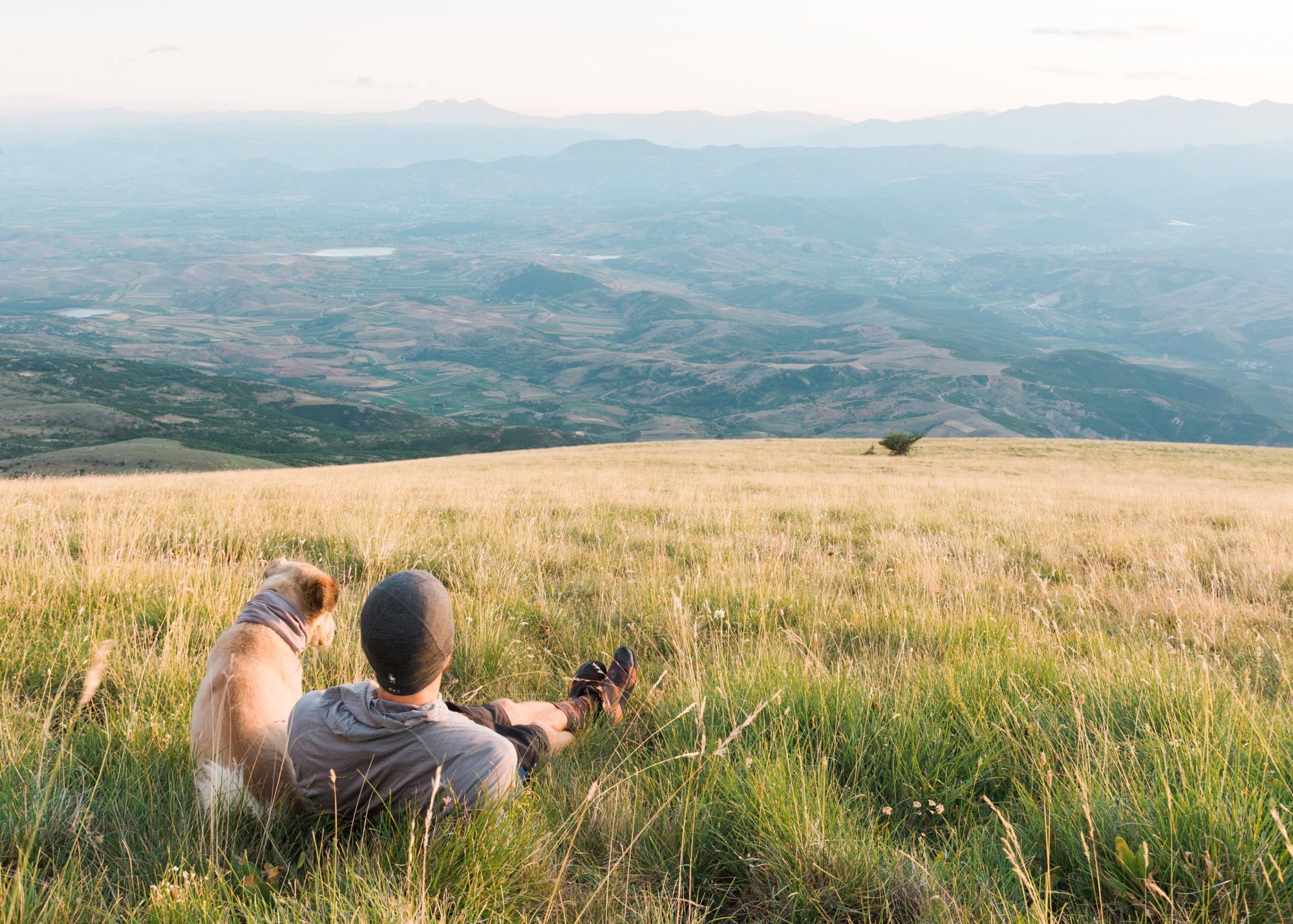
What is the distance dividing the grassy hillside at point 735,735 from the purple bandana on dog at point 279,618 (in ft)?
1.70

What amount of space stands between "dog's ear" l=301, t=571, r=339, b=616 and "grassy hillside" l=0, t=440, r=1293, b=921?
23.1 inches

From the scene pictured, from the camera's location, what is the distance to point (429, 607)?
2.81 meters

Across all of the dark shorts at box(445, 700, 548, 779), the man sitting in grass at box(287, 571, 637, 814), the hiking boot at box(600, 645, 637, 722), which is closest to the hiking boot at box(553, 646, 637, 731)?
the hiking boot at box(600, 645, 637, 722)

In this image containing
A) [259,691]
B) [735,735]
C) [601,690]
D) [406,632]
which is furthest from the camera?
[601,690]

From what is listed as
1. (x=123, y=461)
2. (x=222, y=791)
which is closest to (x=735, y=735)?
(x=222, y=791)

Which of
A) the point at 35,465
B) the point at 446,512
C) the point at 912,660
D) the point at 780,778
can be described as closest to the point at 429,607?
the point at 780,778

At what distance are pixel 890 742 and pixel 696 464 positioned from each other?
28.8 meters

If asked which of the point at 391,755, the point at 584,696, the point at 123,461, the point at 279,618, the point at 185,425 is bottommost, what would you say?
the point at 185,425

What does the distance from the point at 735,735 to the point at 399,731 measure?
4.32ft

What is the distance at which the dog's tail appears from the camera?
2.57 m

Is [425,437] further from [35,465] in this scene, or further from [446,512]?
[446,512]

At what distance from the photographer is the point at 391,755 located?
9.27 feet

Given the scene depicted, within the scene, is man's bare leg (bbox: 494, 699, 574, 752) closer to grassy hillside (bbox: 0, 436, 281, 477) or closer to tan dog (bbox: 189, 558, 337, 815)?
tan dog (bbox: 189, 558, 337, 815)

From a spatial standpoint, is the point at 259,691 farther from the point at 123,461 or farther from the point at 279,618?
the point at 123,461
